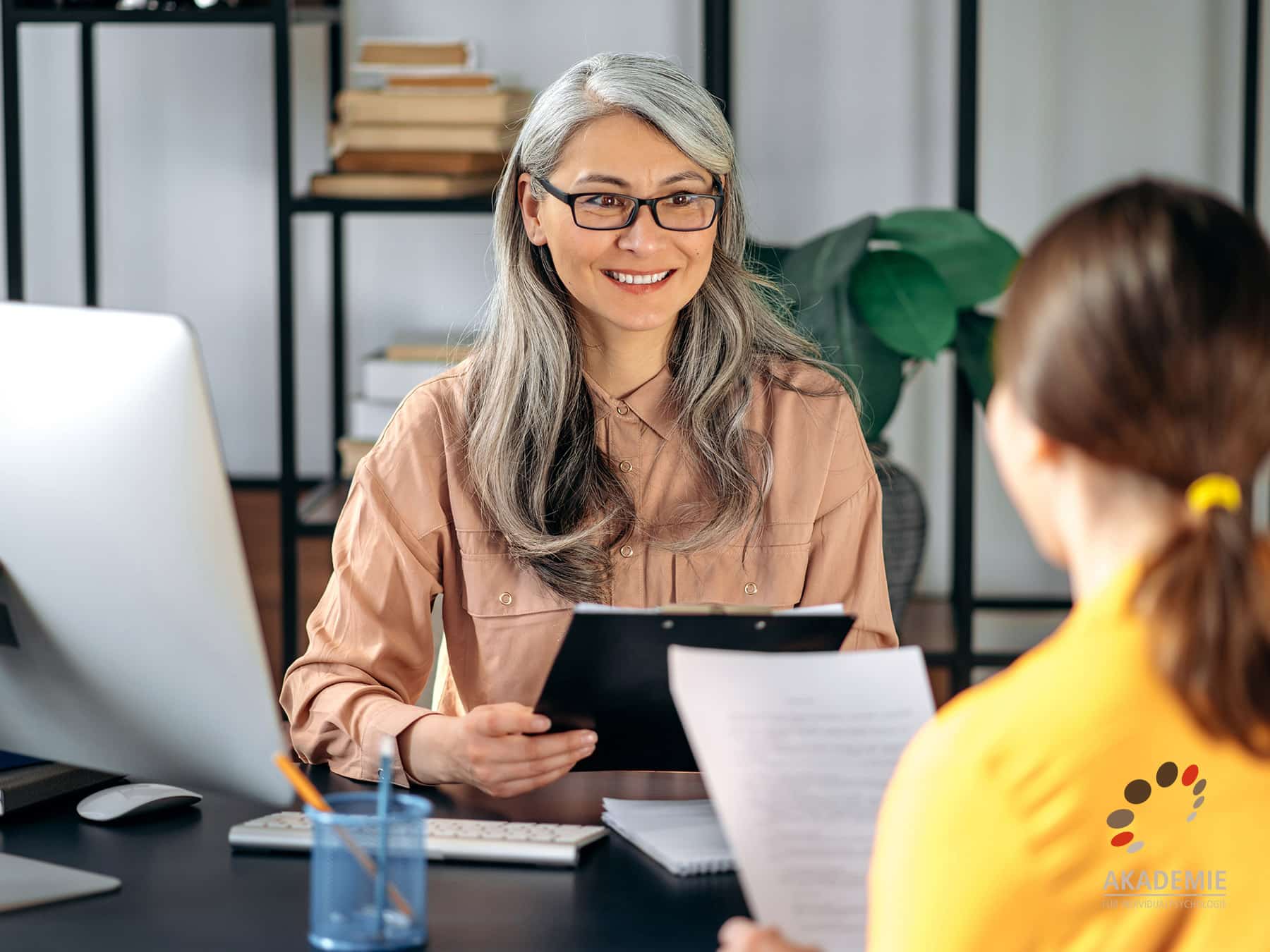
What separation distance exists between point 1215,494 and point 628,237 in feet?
3.22

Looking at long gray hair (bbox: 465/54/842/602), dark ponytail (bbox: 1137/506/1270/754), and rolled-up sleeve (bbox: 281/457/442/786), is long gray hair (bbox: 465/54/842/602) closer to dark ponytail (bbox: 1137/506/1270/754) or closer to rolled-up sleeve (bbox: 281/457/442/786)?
rolled-up sleeve (bbox: 281/457/442/786)

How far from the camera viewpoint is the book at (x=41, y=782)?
3.95ft

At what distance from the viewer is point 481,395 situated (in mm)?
1664

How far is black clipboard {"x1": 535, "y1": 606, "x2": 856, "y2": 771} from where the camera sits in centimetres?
110

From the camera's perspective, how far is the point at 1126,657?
2.35ft

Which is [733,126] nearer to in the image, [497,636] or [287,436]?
[287,436]

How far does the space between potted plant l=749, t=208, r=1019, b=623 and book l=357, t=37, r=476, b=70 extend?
65 cm

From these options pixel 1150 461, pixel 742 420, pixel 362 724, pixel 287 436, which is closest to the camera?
pixel 1150 461

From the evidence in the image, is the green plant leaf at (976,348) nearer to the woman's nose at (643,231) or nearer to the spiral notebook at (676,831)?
the woman's nose at (643,231)

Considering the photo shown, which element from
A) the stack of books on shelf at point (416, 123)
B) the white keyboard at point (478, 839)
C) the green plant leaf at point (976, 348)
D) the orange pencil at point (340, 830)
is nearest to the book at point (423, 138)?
the stack of books on shelf at point (416, 123)

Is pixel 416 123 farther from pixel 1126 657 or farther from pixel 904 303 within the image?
pixel 1126 657

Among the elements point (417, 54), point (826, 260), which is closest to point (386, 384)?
point (417, 54)

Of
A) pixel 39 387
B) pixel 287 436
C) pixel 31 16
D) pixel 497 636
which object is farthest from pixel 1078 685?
pixel 31 16

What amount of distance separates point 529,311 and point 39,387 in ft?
2.59
